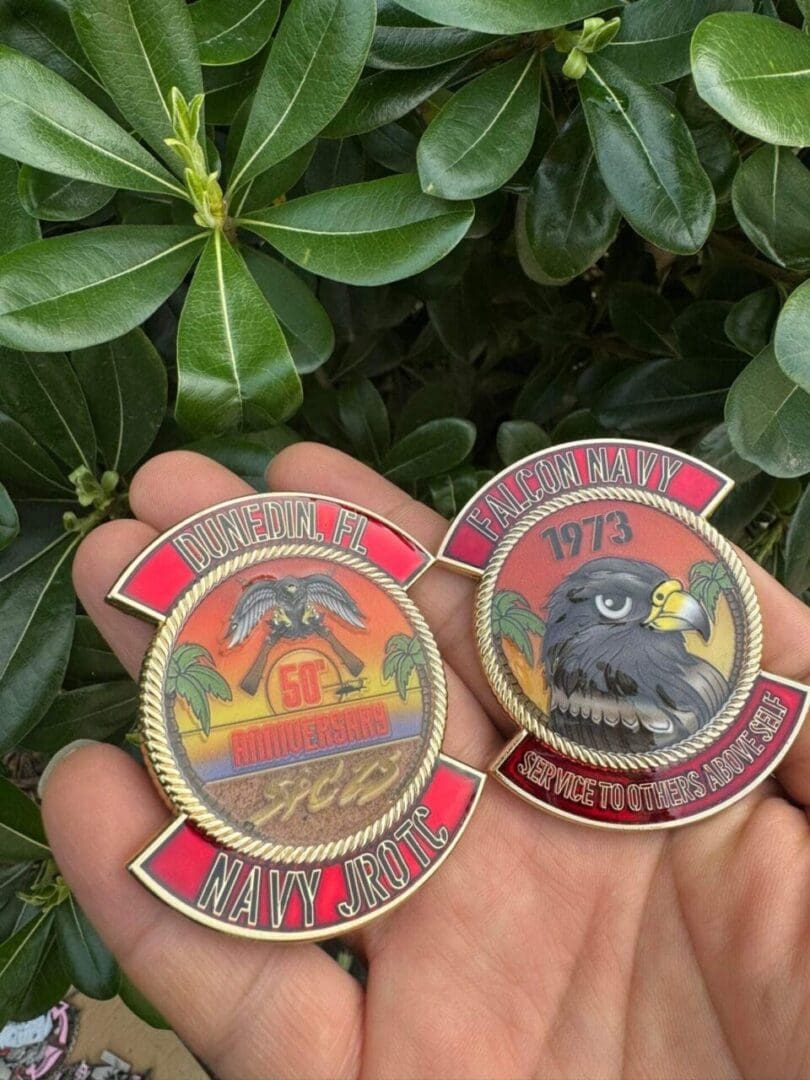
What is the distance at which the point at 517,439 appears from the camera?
1421 mm

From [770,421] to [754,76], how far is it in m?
0.41

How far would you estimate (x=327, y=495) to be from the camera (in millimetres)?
1179

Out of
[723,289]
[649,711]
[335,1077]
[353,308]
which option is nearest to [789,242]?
[723,289]

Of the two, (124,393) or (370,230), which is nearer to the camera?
(370,230)

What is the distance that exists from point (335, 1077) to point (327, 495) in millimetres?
688

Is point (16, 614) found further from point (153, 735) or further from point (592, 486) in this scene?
point (592, 486)

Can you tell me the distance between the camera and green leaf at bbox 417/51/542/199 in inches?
36.7

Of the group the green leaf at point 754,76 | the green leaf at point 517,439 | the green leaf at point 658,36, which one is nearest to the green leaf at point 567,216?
the green leaf at point 658,36

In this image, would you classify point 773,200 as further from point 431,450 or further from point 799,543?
point 431,450

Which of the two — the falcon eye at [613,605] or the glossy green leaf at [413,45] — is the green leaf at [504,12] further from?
the falcon eye at [613,605]

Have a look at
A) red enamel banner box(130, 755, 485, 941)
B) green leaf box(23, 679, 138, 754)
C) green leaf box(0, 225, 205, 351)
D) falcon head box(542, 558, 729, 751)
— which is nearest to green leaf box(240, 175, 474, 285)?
green leaf box(0, 225, 205, 351)

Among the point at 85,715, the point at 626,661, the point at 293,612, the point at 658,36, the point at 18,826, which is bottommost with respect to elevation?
the point at 18,826

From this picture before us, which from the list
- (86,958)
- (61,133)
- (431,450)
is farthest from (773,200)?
(86,958)

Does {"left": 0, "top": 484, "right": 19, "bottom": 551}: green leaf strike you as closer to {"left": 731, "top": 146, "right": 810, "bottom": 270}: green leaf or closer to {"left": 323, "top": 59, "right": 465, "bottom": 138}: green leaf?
{"left": 323, "top": 59, "right": 465, "bottom": 138}: green leaf
